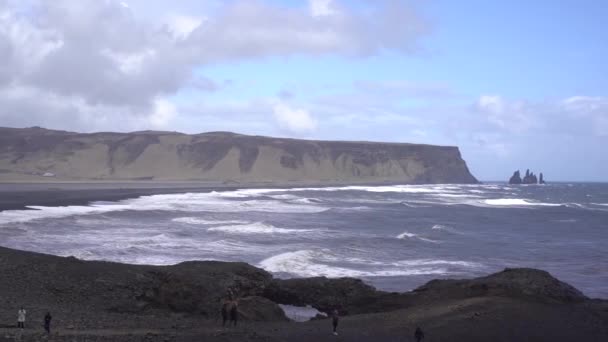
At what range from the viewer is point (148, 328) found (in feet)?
43.1

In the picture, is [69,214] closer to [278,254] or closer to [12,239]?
[12,239]

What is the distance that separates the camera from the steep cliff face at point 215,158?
5031 inches

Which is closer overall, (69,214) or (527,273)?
(527,273)

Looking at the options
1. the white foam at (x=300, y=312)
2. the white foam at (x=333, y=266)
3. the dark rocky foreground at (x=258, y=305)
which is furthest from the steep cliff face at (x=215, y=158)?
the white foam at (x=300, y=312)

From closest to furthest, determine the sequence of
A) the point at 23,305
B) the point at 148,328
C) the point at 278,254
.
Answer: the point at 148,328 → the point at 23,305 → the point at 278,254

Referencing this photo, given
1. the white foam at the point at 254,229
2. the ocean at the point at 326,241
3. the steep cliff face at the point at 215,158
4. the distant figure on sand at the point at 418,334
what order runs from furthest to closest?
the steep cliff face at the point at 215,158, the white foam at the point at 254,229, the ocean at the point at 326,241, the distant figure on sand at the point at 418,334

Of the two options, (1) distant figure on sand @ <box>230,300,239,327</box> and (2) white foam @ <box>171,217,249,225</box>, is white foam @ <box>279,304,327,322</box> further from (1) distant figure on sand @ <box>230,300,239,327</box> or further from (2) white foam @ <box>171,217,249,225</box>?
(2) white foam @ <box>171,217,249,225</box>

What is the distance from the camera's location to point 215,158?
144375 mm

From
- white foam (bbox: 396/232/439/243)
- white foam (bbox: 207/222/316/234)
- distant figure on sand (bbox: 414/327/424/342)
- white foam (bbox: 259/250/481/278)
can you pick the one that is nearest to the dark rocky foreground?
distant figure on sand (bbox: 414/327/424/342)

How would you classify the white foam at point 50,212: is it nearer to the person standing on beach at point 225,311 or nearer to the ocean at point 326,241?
the ocean at point 326,241

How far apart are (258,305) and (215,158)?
425 feet

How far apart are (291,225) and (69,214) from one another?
1339 cm

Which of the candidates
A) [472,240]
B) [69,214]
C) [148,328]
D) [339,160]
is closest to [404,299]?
[148,328]

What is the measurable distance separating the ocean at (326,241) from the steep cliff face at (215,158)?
78.2 metres
